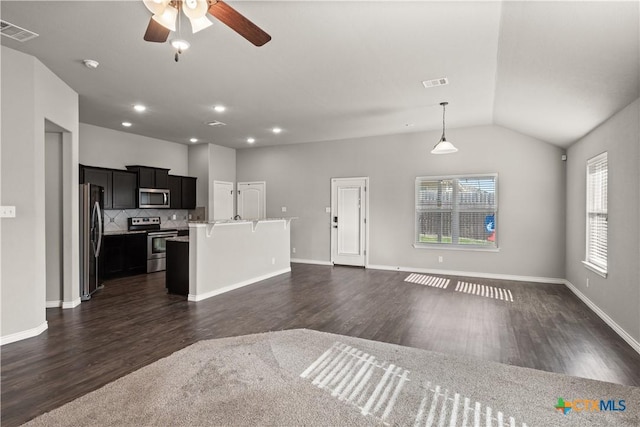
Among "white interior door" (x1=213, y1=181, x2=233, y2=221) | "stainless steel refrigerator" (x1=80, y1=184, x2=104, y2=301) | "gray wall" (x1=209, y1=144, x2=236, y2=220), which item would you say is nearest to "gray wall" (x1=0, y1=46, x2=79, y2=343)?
"stainless steel refrigerator" (x1=80, y1=184, x2=104, y2=301)

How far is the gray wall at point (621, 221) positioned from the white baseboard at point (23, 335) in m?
5.98

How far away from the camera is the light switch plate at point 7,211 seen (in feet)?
10.9

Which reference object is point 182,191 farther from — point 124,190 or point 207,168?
point 124,190

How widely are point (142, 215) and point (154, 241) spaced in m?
0.86

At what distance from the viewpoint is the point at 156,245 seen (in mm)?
7043

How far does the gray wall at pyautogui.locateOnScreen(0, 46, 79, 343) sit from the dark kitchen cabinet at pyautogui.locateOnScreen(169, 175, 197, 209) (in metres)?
4.03

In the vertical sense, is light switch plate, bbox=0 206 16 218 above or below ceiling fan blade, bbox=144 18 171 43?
below

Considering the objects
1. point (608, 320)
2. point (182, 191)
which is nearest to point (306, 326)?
point (608, 320)

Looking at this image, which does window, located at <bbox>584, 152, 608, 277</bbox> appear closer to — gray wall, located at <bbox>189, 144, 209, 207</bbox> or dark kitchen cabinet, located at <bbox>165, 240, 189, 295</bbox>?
dark kitchen cabinet, located at <bbox>165, 240, 189, 295</bbox>

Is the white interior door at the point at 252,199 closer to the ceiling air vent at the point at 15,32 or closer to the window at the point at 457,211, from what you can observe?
the window at the point at 457,211

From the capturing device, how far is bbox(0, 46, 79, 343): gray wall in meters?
3.39

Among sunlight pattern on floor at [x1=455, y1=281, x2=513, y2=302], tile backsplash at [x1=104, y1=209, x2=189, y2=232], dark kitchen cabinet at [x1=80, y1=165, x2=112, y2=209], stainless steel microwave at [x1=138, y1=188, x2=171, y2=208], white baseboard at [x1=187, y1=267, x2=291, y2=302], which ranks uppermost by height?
dark kitchen cabinet at [x1=80, y1=165, x2=112, y2=209]

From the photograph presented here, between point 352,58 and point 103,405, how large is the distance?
3.69 m

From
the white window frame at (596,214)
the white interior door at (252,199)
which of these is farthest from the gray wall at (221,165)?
the white window frame at (596,214)
